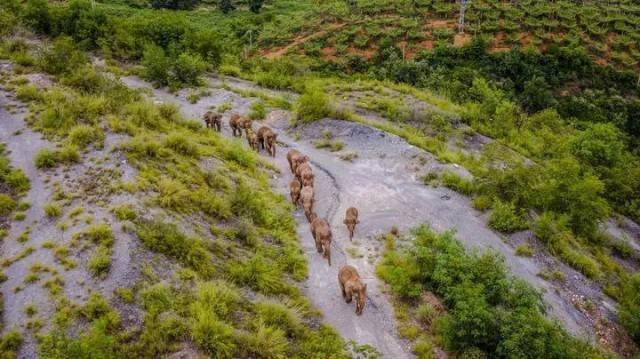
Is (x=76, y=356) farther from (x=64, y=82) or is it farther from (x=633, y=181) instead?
(x=633, y=181)

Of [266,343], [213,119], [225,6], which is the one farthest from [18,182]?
[225,6]

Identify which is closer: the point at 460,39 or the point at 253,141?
the point at 253,141

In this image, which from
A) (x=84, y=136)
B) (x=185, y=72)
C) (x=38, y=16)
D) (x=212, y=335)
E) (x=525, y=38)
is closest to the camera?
(x=212, y=335)

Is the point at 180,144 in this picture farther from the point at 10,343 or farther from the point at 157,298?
the point at 10,343

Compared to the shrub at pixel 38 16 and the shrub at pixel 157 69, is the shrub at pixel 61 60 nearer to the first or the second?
the shrub at pixel 157 69

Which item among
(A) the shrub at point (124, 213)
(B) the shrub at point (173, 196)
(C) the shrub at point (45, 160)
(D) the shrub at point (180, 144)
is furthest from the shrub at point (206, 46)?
(A) the shrub at point (124, 213)

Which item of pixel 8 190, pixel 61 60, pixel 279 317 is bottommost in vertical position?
pixel 279 317
